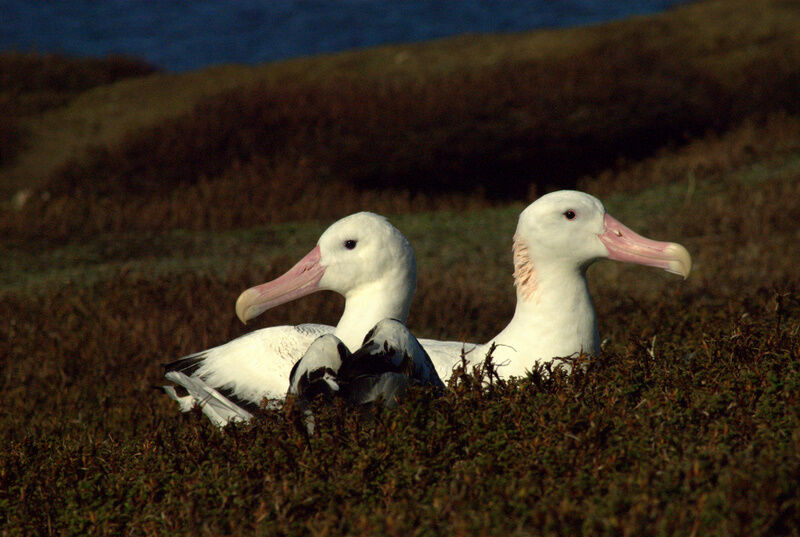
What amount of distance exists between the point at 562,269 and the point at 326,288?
1.17m

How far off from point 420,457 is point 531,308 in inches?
55.6

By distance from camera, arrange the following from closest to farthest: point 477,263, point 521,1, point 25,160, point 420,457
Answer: point 420,457 → point 477,263 → point 25,160 → point 521,1

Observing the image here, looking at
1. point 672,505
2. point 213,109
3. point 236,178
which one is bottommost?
point 672,505

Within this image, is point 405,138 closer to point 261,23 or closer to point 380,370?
point 380,370

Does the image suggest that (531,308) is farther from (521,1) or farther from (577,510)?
(521,1)

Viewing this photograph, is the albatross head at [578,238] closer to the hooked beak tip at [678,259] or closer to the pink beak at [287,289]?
the hooked beak tip at [678,259]

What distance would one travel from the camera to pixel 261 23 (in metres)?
35.8

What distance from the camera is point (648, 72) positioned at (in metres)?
13.2

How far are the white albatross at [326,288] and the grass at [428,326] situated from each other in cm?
31

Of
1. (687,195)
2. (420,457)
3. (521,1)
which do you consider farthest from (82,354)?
(521,1)

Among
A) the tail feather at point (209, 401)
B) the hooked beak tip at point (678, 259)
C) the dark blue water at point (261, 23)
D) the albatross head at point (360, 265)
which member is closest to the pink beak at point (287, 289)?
the albatross head at point (360, 265)

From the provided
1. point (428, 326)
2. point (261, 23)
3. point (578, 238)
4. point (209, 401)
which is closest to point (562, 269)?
point (578, 238)

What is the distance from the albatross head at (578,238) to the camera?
442cm

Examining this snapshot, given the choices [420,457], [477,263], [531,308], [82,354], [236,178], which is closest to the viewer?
[420,457]
